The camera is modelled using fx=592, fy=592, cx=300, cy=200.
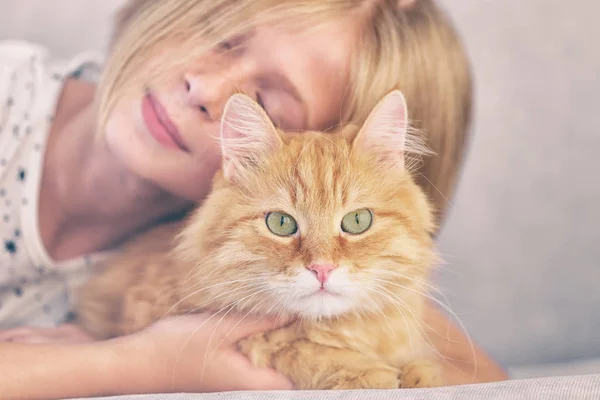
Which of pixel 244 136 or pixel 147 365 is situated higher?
pixel 244 136

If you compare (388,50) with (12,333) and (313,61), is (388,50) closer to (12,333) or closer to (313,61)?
(313,61)

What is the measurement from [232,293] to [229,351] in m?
0.10

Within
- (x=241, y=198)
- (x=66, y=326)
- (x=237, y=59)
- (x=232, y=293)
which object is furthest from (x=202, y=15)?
(x=66, y=326)

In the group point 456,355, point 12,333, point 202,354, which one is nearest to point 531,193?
point 456,355

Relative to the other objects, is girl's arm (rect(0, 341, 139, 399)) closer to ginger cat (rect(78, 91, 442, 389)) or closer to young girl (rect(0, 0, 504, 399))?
young girl (rect(0, 0, 504, 399))

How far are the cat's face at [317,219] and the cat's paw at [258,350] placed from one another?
0.05 m

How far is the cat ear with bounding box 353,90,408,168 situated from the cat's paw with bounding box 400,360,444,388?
31cm

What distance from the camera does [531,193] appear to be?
1.16m

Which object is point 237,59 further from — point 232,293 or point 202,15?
point 232,293

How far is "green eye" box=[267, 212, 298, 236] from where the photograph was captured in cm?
88

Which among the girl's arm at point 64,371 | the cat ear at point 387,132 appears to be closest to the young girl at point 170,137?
the girl's arm at point 64,371

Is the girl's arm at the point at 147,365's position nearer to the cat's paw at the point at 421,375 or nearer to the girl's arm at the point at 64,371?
the girl's arm at the point at 64,371

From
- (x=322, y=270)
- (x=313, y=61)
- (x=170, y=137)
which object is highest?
(x=313, y=61)

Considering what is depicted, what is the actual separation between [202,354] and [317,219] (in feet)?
0.95
